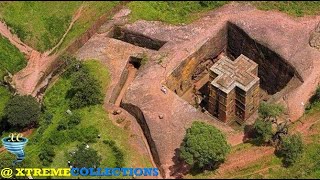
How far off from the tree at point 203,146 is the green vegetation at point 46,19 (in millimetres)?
24650

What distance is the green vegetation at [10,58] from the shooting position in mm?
66188

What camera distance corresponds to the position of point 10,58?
66938mm

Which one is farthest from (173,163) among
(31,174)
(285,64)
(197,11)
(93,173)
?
(197,11)

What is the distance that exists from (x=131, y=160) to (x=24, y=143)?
33.9 ft

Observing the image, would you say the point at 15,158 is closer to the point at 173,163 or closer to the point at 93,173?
the point at 93,173

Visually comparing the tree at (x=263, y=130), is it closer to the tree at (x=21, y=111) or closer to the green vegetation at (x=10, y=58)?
the tree at (x=21, y=111)

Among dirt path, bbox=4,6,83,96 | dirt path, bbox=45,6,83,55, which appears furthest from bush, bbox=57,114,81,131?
dirt path, bbox=45,6,83,55

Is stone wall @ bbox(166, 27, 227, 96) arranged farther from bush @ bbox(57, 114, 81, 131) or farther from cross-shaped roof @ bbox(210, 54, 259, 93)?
bush @ bbox(57, 114, 81, 131)

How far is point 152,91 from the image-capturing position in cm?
5675

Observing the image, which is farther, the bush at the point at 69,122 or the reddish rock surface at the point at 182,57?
the bush at the point at 69,122

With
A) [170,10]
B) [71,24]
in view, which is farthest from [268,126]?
[71,24]

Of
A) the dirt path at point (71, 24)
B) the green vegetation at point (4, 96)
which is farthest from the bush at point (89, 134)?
the dirt path at point (71, 24)

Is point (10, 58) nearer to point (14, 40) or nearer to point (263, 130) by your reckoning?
point (14, 40)

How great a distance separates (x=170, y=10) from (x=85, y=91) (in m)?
17.7
